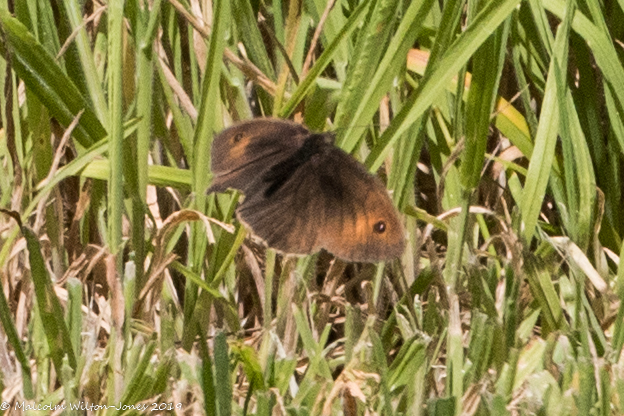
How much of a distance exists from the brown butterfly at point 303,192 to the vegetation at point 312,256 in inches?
1.4

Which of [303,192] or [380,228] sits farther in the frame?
[303,192]

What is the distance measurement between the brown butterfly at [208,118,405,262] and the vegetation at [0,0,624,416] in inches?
1.4

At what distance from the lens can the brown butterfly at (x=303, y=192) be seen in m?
1.21

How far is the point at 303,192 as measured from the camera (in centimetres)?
132

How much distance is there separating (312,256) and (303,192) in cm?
10

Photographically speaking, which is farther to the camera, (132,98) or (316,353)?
(132,98)

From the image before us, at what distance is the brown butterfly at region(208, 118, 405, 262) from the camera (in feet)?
3.97

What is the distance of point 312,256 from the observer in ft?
4.19

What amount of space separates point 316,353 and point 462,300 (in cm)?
30

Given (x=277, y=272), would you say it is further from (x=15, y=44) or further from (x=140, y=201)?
(x=15, y=44)

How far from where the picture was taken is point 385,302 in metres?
1.51

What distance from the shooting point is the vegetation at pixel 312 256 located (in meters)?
1.11

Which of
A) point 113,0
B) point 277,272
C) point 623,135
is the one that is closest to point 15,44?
point 113,0

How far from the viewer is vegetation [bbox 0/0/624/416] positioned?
1112 mm
